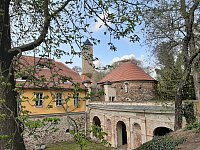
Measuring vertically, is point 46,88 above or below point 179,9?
below

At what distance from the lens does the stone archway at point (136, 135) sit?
1684 centimetres

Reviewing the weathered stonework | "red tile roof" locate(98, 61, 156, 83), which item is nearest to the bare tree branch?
the weathered stonework

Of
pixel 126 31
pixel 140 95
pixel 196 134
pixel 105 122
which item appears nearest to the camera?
pixel 126 31

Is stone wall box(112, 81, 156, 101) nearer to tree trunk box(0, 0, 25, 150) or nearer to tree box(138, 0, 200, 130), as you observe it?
tree box(138, 0, 200, 130)

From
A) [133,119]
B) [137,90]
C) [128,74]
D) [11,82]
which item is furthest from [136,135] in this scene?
[11,82]

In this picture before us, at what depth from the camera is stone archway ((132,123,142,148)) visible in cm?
1684

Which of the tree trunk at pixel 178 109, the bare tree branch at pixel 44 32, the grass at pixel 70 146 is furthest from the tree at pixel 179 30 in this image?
the grass at pixel 70 146

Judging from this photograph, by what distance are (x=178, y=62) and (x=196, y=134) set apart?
7.69 meters

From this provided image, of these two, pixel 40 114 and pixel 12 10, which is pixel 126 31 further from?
pixel 40 114

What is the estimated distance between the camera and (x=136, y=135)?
1719cm

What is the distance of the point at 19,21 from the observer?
517 cm

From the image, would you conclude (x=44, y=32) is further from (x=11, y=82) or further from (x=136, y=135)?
(x=136, y=135)

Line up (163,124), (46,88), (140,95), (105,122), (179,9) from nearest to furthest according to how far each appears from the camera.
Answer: (46,88)
(179,9)
(163,124)
(105,122)
(140,95)

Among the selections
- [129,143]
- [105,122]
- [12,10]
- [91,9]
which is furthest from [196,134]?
[105,122]
